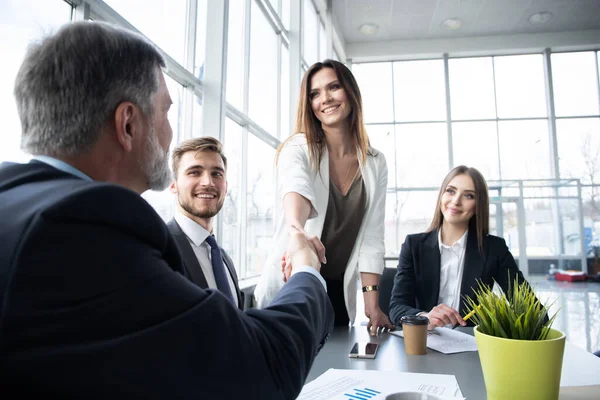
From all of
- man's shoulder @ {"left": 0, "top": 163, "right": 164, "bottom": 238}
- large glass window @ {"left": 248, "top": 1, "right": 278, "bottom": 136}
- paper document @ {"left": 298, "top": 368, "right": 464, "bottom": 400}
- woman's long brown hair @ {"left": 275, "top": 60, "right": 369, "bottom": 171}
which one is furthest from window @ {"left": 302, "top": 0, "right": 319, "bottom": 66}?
man's shoulder @ {"left": 0, "top": 163, "right": 164, "bottom": 238}

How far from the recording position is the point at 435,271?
77.4 inches

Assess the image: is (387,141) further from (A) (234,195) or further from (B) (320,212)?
(B) (320,212)

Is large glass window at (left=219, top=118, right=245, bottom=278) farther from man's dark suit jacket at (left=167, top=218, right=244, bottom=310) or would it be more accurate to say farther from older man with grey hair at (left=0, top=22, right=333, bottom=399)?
older man with grey hair at (left=0, top=22, right=333, bottom=399)

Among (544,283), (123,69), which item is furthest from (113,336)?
(544,283)

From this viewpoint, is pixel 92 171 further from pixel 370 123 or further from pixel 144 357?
pixel 370 123

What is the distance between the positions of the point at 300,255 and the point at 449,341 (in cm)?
69

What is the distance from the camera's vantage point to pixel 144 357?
41 centimetres

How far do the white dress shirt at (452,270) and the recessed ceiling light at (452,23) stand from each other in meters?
7.10

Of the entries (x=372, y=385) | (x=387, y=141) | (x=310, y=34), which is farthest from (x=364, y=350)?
(x=387, y=141)

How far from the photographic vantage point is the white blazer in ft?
4.53

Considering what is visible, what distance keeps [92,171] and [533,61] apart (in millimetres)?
9855

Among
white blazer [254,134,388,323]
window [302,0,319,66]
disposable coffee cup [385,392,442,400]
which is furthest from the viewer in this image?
window [302,0,319,66]

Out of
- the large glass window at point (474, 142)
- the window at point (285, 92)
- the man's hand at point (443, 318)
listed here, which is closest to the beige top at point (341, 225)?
the man's hand at point (443, 318)

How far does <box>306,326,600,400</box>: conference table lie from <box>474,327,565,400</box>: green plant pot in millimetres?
93
